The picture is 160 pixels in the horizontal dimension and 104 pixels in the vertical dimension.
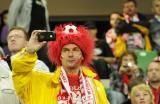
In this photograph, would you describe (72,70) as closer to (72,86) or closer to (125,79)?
(72,86)

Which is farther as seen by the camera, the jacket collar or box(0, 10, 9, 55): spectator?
box(0, 10, 9, 55): spectator

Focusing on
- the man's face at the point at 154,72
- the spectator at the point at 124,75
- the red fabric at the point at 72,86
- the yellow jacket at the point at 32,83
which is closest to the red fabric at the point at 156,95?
the man's face at the point at 154,72

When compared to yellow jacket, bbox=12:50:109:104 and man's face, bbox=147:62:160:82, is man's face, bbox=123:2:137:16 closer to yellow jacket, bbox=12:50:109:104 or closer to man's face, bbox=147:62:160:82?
man's face, bbox=147:62:160:82

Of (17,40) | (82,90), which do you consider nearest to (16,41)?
(17,40)

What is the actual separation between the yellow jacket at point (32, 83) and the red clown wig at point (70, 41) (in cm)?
25

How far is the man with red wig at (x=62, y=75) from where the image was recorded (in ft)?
17.4

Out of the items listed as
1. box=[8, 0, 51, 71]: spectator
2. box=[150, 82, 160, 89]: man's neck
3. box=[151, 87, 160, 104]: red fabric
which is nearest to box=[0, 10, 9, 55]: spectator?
box=[8, 0, 51, 71]: spectator

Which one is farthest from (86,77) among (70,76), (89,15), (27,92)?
(89,15)

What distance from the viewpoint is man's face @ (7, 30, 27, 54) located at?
277 inches

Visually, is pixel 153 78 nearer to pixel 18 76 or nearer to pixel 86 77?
pixel 86 77

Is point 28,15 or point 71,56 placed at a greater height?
point 28,15

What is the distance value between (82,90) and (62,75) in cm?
20

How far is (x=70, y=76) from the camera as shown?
561cm

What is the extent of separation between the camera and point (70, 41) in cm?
576
